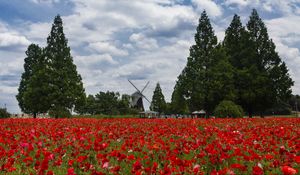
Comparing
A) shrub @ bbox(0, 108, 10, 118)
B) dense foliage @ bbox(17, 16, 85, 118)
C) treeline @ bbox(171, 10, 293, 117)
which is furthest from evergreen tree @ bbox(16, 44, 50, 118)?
treeline @ bbox(171, 10, 293, 117)

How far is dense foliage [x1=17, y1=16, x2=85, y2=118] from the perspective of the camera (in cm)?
5850

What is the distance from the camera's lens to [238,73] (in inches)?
2275

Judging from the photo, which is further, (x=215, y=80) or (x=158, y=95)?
(x=158, y=95)

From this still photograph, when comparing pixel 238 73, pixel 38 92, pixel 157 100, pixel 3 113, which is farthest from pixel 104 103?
pixel 3 113

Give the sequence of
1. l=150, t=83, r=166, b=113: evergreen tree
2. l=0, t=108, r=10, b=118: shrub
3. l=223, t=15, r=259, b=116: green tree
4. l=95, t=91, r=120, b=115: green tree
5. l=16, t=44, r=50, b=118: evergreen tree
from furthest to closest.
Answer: l=150, t=83, r=166, b=113: evergreen tree
l=95, t=91, r=120, b=115: green tree
l=16, t=44, r=50, b=118: evergreen tree
l=223, t=15, r=259, b=116: green tree
l=0, t=108, r=10, b=118: shrub

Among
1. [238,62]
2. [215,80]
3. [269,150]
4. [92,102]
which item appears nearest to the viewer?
[269,150]

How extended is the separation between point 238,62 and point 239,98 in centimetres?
701

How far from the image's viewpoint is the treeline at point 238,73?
5459cm

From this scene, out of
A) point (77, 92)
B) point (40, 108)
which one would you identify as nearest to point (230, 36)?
point (77, 92)

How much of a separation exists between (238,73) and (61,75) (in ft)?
84.5

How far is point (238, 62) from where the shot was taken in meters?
62.9

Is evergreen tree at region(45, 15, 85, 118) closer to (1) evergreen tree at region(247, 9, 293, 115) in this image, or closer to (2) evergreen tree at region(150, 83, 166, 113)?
(1) evergreen tree at region(247, 9, 293, 115)

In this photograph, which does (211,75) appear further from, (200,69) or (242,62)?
(242,62)

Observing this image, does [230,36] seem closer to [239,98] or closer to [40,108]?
[239,98]
